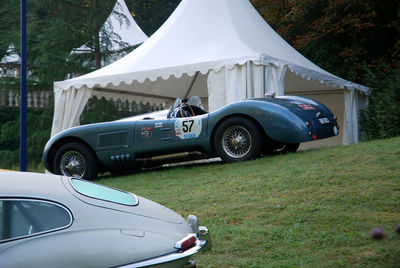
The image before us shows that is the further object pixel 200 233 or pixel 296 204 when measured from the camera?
pixel 296 204

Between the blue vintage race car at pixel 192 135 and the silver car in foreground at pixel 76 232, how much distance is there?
5.12 m

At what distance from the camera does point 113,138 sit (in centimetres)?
919

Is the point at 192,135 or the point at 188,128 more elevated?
the point at 188,128

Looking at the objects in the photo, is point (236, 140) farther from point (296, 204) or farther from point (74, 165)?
point (74, 165)

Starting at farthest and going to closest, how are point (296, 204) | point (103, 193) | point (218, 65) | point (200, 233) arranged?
point (218, 65)
point (296, 204)
point (200, 233)
point (103, 193)

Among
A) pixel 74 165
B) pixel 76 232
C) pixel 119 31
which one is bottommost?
pixel 74 165

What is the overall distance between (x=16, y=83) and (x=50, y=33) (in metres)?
2.97

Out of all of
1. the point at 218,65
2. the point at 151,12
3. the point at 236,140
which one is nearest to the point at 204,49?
the point at 218,65

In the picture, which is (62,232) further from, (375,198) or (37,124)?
(37,124)

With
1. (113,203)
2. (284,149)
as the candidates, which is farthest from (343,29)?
(113,203)

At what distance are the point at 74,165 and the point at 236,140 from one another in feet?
9.86

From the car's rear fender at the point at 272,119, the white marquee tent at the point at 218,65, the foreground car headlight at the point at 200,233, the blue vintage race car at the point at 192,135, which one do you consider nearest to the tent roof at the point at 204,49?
the white marquee tent at the point at 218,65

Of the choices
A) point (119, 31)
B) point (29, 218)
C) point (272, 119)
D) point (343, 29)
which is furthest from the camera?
point (119, 31)

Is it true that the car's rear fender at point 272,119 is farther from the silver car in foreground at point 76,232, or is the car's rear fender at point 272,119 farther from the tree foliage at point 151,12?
the tree foliage at point 151,12
